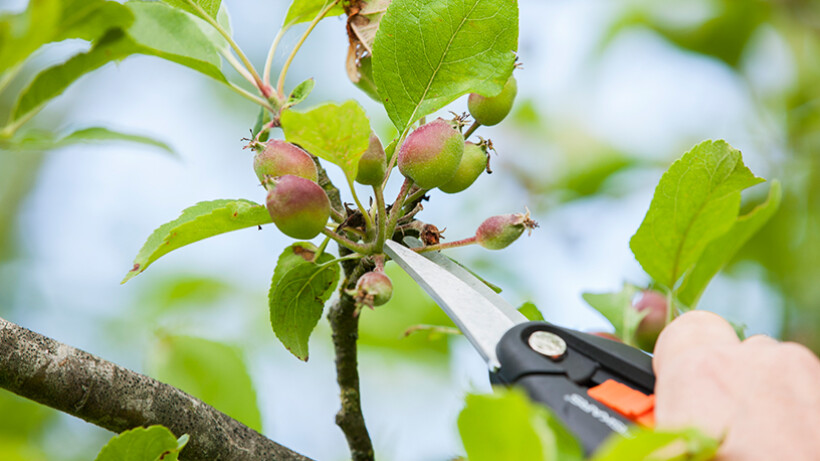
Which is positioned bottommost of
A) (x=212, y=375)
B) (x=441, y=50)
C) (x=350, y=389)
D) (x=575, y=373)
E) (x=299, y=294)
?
(x=212, y=375)

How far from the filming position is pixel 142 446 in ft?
2.02

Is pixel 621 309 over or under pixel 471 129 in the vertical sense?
under

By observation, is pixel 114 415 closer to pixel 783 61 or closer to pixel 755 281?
pixel 755 281

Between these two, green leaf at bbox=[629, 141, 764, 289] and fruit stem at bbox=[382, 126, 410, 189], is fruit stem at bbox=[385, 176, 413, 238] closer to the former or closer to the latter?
fruit stem at bbox=[382, 126, 410, 189]

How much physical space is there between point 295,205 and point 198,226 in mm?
121

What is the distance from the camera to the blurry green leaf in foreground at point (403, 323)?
4.30 ft

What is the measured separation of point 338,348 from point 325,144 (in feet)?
1.14

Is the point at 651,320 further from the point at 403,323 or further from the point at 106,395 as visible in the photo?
the point at 106,395

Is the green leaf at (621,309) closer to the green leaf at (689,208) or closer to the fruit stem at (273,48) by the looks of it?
the green leaf at (689,208)

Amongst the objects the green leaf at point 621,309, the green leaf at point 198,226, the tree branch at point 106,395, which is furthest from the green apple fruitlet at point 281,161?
the green leaf at point 621,309

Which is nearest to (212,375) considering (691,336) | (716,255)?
(691,336)

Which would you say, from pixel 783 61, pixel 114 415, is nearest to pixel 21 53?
pixel 114 415

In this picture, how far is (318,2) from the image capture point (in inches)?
37.2

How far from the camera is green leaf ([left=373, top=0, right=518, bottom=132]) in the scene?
73 cm
